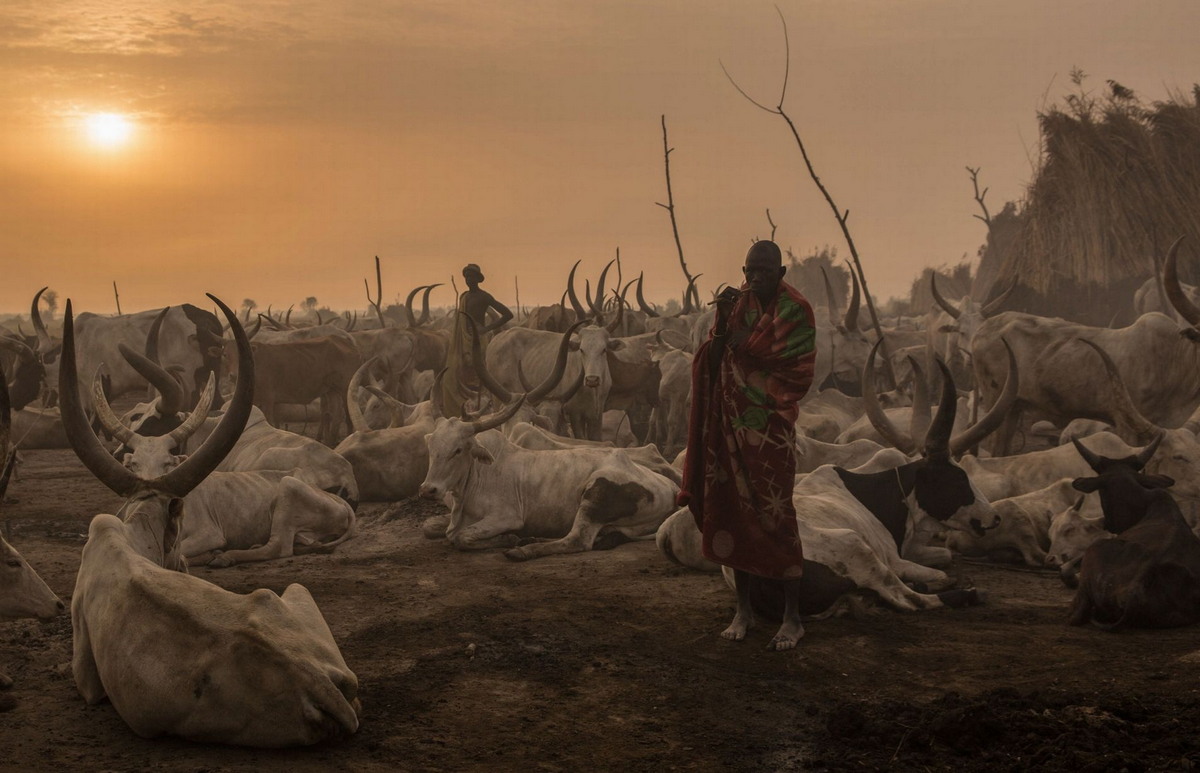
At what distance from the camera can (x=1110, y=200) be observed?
1589 centimetres

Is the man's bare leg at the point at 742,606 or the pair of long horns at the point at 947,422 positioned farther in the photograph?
the pair of long horns at the point at 947,422

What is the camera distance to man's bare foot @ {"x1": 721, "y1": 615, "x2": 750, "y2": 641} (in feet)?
19.1

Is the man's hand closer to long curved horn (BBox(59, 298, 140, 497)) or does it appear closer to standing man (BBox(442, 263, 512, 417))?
long curved horn (BBox(59, 298, 140, 497))

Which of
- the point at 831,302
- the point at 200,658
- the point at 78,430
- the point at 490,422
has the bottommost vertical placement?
the point at 200,658

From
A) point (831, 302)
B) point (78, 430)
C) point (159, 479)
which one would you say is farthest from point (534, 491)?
point (831, 302)

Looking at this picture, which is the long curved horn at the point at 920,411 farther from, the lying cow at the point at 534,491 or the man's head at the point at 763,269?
the man's head at the point at 763,269

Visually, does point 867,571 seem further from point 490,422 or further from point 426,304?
point 426,304

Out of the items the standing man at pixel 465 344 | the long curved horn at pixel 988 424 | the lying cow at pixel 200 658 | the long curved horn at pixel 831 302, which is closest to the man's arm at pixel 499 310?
the standing man at pixel 465 344

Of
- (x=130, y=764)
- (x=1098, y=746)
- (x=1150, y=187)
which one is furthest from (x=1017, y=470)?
(x=1150, y=187)

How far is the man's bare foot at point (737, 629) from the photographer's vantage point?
5.84 m

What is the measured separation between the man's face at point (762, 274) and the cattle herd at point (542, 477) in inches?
57.9

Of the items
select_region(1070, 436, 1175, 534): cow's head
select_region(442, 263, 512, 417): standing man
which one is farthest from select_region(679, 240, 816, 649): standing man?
select_region(442, 263, 512, 417): standing man

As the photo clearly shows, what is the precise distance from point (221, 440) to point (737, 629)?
8.96 feet

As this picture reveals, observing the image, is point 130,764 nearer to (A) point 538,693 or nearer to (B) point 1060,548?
(A) point 538,693
